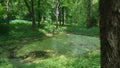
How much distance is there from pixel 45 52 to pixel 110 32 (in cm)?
1666

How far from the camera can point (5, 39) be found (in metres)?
27.9

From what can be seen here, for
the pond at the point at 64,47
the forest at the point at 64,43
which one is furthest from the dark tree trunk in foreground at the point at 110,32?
the pond at the point at 64,47

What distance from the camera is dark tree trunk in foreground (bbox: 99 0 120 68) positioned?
2439 mm

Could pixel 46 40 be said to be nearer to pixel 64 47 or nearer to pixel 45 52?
pixel 64 47

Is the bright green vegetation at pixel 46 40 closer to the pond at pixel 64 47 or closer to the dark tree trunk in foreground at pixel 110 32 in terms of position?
the pond at pixel 64 47

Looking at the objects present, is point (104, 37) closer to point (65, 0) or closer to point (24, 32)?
point (24, 32)

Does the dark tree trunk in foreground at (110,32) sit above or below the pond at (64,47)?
above

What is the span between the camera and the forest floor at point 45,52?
1260 cm

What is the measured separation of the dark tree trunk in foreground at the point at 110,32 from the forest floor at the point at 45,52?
8.00 m

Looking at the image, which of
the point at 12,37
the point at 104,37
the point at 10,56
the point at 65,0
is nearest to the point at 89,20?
the point at 65,0

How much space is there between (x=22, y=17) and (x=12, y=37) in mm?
23002

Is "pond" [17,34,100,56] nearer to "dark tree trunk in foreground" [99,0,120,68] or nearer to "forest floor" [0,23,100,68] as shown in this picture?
"forest floor" [0,23,100,68]

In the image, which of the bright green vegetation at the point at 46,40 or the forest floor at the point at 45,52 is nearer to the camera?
the forest floor at the point at 45,52

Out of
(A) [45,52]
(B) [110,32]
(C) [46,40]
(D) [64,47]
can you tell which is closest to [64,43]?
(D) [64,47]
